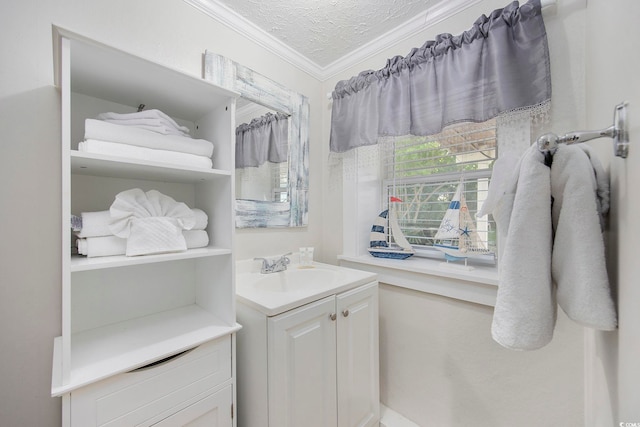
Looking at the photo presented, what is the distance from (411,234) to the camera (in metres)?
1.69

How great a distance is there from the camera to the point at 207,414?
0.92 meters

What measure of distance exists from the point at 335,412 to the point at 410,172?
142 centimetres

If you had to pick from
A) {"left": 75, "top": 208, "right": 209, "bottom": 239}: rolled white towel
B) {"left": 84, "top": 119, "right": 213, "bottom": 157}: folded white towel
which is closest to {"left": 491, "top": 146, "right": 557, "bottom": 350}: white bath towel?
{"left": 84, "top": 119, "right": 213, "bottom": 157}: folded white towel

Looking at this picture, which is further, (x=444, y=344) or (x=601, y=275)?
(x=444, y=344)

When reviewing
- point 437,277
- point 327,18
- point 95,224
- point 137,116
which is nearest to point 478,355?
point 437,277

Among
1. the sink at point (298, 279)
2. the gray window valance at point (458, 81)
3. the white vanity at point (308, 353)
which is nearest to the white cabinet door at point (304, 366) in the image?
the white vanity at point (308, 353)

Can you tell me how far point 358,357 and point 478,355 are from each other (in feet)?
1.95

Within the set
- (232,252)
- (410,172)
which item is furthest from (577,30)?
(232,252)

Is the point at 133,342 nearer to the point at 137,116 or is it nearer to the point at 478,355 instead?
the point at 137,116

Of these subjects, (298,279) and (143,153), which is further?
(298,279)

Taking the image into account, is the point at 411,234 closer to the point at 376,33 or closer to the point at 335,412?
the point at 335,412

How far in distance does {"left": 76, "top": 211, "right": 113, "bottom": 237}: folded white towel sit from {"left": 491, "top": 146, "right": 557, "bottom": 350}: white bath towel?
1136 millimetres

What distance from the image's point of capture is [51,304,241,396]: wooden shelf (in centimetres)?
71

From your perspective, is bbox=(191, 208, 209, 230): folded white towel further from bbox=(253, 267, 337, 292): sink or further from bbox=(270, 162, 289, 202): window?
bbox=(270, 162, 289, 202): window
